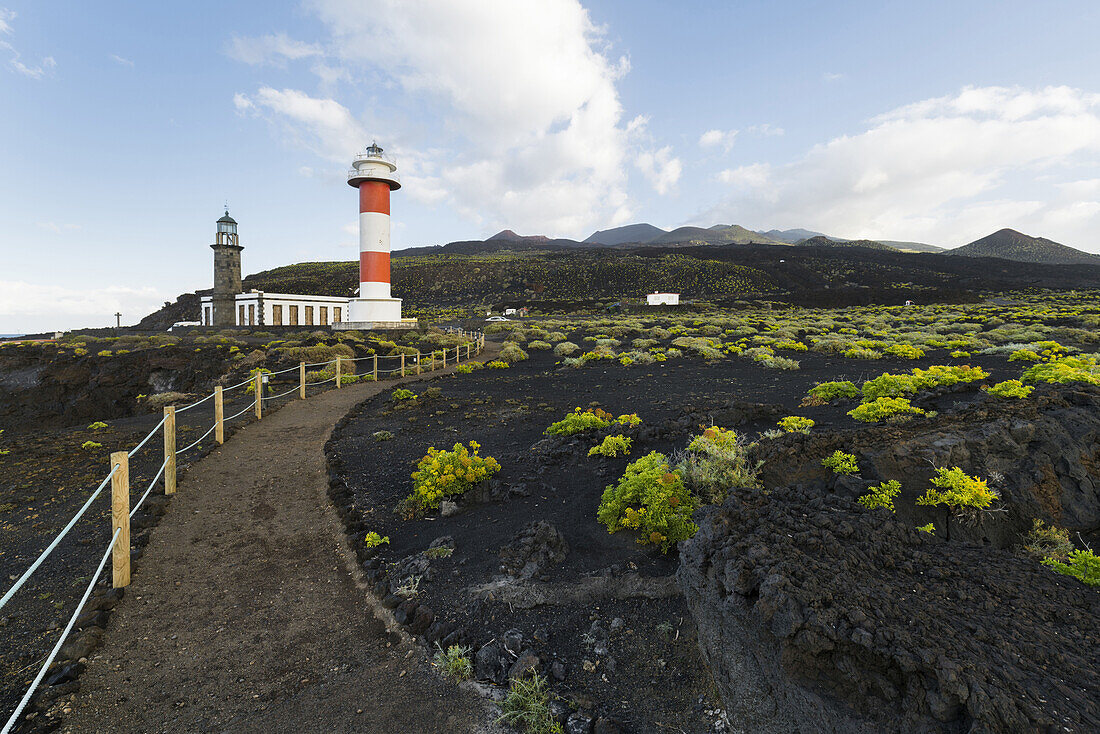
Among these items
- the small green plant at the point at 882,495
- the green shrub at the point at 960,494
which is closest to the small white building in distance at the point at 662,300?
the green shrub at the point at 960,494

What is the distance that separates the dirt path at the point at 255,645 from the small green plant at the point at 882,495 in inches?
155

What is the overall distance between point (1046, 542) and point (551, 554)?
4696 mm

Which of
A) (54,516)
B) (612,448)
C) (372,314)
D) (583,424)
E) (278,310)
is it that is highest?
(278,310)

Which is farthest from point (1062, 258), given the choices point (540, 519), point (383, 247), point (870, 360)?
point (540, 519)

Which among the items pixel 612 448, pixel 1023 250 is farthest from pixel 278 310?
pixel 1023 250

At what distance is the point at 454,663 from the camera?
3594mm

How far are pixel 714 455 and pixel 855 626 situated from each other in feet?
9.66

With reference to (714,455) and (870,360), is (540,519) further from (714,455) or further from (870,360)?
(870,360)

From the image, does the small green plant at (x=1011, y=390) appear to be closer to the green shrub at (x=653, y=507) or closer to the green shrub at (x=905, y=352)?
the green shrub at (x=653, y=507)

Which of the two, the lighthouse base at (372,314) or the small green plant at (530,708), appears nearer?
the small green plant at (530,708)

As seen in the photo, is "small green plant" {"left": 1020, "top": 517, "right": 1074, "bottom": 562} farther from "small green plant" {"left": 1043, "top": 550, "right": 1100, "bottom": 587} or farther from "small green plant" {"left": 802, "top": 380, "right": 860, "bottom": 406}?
"small green plant" {"left": 802, "top": 380, "right": 860, "bottom": 406}

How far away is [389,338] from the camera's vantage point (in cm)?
2634

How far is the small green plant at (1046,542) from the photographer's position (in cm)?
442

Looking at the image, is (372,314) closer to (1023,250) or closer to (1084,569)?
(1084,569)
